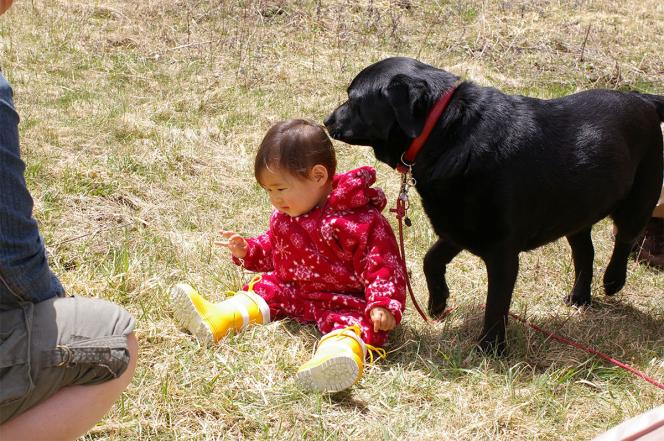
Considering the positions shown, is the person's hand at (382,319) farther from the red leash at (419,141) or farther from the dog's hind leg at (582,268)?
the dog's hind leg at (582,268)

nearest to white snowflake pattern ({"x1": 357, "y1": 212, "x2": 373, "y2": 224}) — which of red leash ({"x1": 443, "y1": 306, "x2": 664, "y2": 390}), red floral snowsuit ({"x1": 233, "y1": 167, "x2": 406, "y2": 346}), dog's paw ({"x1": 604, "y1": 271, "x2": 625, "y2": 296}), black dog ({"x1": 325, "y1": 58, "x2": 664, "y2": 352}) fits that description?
red floral snowsuit ({"x1": 233, "y1": 167, "x2": 406, "y2": 346})

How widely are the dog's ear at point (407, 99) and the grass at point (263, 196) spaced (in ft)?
2.99

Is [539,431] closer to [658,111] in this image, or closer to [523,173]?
[523,173]

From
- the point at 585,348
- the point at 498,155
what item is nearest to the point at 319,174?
the point at 498,155

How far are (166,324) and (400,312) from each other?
0.97 metres

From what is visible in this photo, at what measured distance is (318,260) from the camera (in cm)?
308

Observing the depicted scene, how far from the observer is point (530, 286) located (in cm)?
372

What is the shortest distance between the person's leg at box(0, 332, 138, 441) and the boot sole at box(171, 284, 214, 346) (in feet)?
3.08

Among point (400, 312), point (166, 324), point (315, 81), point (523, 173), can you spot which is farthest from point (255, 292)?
point (315, 81)

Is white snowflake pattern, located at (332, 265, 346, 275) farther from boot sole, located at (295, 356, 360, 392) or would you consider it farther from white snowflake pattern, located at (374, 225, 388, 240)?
boot sole, located at (295, 356, 360, 392)

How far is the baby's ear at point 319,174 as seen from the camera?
2.97m

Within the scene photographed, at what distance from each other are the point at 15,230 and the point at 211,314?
1.37 m

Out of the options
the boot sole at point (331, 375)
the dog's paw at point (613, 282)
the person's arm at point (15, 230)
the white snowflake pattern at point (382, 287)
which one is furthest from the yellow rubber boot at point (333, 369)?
the dog's paw at point (613, 282)

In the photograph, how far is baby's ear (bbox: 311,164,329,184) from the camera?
9.73ft
